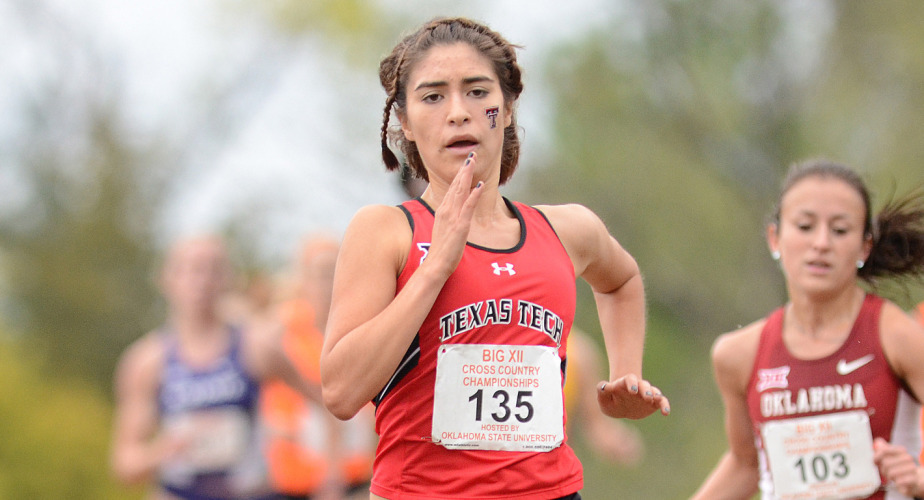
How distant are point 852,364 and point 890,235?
0.64 m

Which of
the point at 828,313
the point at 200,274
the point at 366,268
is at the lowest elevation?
the point at 366,268

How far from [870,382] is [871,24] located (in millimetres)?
14772

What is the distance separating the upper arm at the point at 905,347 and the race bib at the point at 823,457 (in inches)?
8.0

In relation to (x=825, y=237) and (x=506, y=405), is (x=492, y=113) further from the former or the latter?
(x=825, y=237)

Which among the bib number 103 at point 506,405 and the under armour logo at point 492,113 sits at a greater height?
the under armour logo at point 492,113

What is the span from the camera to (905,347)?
4.47m

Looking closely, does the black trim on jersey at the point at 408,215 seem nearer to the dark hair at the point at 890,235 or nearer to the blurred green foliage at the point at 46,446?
the dark hair at the point at 890,235

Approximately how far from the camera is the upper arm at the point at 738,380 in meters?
4.88

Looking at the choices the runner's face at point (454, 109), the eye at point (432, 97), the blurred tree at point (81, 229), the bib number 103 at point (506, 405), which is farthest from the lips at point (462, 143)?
the blurred tree at point (81, 229)

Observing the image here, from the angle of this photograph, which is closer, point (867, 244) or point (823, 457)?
point (823, 457)

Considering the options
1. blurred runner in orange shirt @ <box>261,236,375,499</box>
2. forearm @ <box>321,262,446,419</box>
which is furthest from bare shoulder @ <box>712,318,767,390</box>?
blurred runner in orange shirt @ <box>261,236,375,499</box>

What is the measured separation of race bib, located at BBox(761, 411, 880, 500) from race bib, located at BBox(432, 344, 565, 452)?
1.72 m

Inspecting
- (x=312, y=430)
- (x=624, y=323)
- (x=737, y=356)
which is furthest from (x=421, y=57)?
(x=312, y=430)

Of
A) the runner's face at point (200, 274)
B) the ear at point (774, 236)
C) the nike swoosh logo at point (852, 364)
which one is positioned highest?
the runner's face at point (200, 274)
